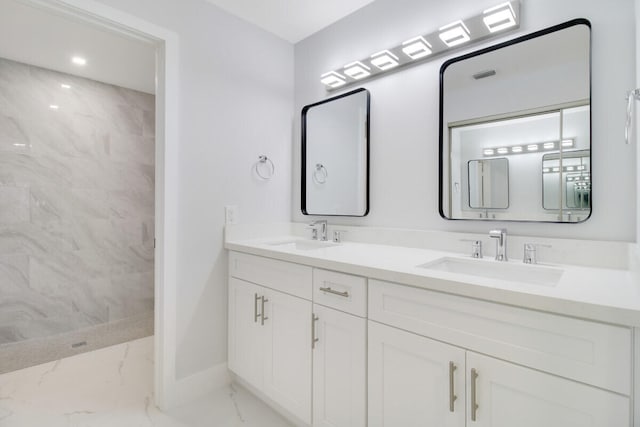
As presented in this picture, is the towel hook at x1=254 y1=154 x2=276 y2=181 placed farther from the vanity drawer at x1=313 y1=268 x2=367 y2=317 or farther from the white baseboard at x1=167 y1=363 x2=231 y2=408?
the white baseboard at x1=167 y1=363 x2=231 y2=408

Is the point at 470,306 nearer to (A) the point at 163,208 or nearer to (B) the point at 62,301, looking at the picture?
(A) the point at 163,208

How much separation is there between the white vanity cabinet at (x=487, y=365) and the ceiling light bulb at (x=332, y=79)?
4.69 feet

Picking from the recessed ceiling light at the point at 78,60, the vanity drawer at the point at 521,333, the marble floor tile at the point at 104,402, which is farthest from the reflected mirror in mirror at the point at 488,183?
the recessed ceiling light at the point at 78,60

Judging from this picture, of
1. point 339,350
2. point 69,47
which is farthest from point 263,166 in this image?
point 69,47

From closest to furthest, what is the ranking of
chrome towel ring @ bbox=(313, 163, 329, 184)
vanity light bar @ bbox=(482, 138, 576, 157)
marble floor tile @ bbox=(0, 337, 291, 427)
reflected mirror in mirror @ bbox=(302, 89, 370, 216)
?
vanity light bar @ bbox=(482, 138, 576, 157), marble floor tile @ bbox=(0, 337, 291, 427), reflected mirror in mirror @ bbox=(302, 89, 370, 216), chrome towel ring @ bbox=(313, 163, 329, 184)

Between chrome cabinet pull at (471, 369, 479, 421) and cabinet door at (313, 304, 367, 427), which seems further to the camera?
cabinet door at (313, 304, 367, 427)

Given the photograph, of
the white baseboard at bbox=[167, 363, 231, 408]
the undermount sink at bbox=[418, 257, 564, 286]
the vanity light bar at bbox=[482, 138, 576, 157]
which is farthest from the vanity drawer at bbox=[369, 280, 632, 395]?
the white baseboard at bbox=[167, 363, 231, 408]

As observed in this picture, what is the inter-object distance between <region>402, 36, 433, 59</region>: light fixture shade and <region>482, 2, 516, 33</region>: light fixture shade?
29 centimetres

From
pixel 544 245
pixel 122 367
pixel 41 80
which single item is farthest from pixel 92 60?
pixel 544 245

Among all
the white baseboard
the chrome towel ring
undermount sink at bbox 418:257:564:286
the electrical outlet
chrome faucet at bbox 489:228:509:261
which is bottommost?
the white baseboard

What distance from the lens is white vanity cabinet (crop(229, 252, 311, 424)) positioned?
1.55 meters

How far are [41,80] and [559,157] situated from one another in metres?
3.57

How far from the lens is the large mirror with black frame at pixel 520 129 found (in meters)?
1.34

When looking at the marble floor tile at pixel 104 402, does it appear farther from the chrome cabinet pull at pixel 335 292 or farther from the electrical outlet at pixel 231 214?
the electrical outlet at pixel 231 214
